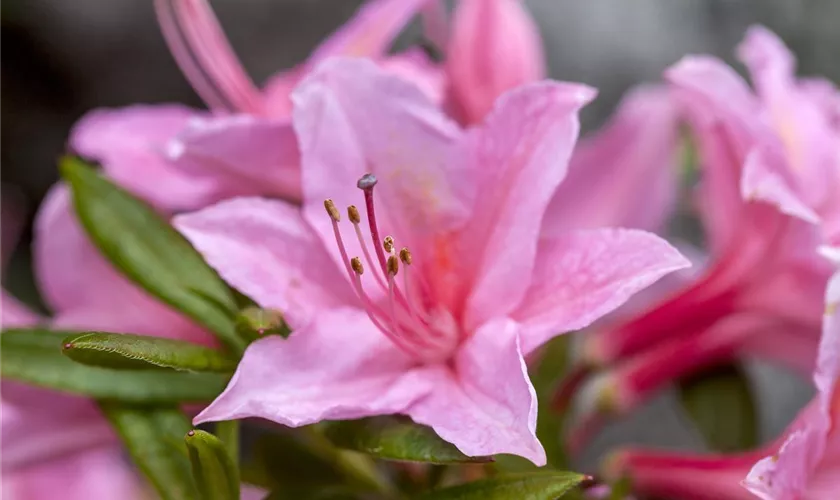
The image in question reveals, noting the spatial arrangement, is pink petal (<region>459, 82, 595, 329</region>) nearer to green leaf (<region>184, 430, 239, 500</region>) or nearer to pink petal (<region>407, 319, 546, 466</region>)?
pink petal (<region>407, 319, 546, 466</region>)

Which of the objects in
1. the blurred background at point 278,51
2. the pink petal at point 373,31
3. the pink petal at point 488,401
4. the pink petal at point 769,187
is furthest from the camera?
the blurred background at point 278,51

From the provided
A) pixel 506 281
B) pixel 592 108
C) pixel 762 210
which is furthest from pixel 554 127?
pixel 592 108

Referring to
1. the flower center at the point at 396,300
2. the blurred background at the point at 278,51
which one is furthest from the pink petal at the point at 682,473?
the blurred background at the point at 278,51

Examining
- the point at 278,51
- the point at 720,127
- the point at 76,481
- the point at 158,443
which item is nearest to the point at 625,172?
the point at 720,127

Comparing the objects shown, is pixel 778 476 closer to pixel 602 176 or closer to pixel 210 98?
pixel 602 176

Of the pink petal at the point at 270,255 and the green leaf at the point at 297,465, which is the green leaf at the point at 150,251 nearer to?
the pink petal at the point at 270,255

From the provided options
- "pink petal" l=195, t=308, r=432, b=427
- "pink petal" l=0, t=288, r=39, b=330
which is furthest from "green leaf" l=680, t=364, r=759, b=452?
"pink petal" l=0, t=288, r=39, b=330
